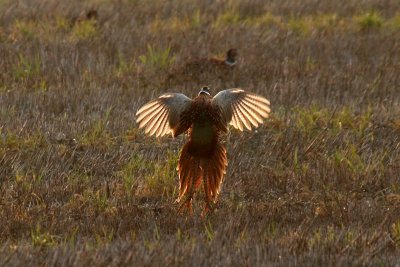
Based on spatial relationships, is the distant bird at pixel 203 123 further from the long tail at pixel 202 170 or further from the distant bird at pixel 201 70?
the distant bird at pixel 201 70

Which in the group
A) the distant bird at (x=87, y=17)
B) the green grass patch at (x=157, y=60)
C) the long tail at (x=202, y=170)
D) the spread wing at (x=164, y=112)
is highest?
the spread wing at (x=164, y=112)

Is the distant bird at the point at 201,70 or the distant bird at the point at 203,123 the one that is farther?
the distant bird at the point at 201,70

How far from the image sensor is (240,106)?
6578 millimetres

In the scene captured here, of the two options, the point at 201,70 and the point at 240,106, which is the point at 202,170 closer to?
the point at 240,106

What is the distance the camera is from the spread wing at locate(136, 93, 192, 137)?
6.54 meters

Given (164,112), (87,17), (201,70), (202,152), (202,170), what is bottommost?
(87,17)

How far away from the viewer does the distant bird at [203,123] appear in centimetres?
639

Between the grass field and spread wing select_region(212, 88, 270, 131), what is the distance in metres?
0.57

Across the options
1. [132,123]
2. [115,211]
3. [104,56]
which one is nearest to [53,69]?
[104,56]

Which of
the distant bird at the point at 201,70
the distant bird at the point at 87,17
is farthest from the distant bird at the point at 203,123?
the distant bird at the point at 87,17

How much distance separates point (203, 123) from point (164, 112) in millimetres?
389

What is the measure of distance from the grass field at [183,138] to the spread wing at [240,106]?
1.88 feet

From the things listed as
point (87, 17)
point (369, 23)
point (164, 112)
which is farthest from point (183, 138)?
point (369, 23)

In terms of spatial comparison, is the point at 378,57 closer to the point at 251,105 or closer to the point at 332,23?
the point at 332,23
